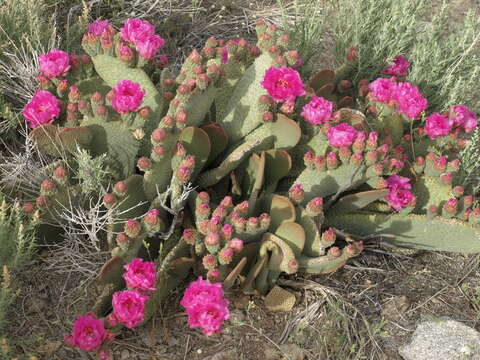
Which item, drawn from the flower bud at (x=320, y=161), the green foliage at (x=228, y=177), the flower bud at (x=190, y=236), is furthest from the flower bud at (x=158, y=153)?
the flower bud at (x=320, y=161)

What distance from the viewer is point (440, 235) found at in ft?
8.86

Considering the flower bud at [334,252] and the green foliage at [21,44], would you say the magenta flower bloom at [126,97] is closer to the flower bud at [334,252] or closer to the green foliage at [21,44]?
the green foliage at [21,44]

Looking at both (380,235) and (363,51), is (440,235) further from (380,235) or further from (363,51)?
(363,51)

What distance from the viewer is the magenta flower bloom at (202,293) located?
2.09 metres

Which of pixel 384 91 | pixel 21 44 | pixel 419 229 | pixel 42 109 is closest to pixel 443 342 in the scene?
pixel 419 229

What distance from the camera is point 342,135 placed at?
2426 millimetres

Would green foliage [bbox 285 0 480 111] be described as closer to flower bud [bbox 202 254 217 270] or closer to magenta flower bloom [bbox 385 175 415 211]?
magenta flower bloom [bbox 385 175 415 211]

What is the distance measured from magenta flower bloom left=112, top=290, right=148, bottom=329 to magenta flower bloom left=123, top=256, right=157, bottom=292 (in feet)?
0.10

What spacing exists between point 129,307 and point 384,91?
165cm

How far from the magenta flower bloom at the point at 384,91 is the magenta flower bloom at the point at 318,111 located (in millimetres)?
450

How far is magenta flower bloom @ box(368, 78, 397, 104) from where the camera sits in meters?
2.89

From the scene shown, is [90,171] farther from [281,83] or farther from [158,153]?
[281,83]

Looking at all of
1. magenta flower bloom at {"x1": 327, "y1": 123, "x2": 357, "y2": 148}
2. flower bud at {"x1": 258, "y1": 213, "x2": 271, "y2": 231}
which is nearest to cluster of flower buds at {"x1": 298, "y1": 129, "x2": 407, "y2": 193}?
magenta flower bloom at {"x1": 327, "y1": 123, "x2": 357, "y2": 148}

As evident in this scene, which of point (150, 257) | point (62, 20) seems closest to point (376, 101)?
point (150, 257)
